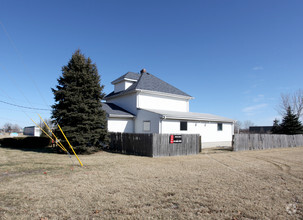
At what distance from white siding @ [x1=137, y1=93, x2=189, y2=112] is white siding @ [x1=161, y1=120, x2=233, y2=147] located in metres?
4.20

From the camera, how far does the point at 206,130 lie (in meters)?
21.5

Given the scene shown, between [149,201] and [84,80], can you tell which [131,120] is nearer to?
[84,80]

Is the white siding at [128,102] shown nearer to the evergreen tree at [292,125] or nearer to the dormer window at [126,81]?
the dormer window at [126,81]

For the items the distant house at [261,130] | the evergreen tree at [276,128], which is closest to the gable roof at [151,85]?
the evergreen tree at [276,128]

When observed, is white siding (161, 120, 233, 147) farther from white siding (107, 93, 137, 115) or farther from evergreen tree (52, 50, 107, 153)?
evergreen tree (52, 50, 107, 153)

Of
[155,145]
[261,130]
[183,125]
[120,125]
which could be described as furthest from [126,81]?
[261,130]

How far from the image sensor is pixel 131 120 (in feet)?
68.8

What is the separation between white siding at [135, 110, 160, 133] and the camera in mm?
18172

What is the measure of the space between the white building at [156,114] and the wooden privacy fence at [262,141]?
3.38 metres

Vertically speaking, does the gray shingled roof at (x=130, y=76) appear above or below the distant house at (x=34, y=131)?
above

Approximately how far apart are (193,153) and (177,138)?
2.00 m

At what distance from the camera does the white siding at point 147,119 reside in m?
18.2

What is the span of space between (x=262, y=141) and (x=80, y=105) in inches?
732

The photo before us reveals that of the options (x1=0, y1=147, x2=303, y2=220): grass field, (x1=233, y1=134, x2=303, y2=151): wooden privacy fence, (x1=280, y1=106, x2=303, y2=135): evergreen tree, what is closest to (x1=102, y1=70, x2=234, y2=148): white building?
(x1=233, y1=134, x2=303, y2=151): wooden privacy fence
